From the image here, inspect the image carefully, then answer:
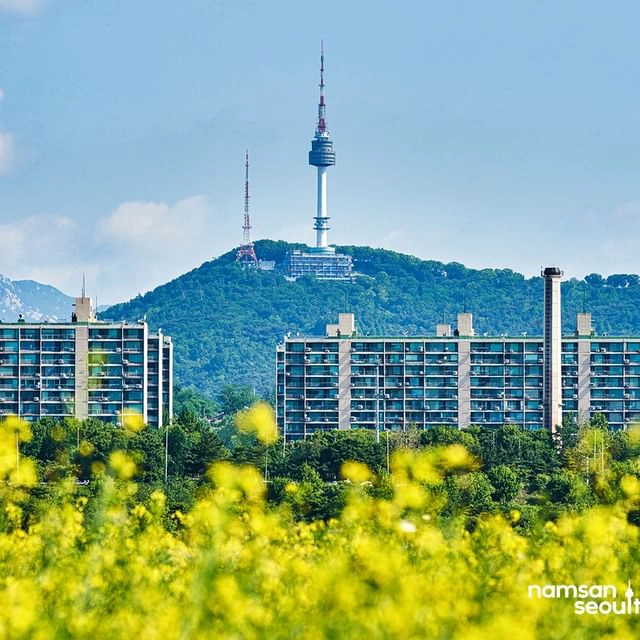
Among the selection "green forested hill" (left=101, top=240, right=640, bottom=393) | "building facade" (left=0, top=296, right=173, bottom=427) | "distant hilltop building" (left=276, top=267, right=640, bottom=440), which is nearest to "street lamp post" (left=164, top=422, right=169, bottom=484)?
"building facade" (left=0, top=296, right=173, bottom=427)

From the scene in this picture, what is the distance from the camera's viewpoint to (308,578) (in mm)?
19500

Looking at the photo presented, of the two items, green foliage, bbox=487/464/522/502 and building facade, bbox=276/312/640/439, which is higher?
building facade, bbox=276/312/640/439

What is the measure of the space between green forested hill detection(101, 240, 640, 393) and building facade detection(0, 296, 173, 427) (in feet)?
262

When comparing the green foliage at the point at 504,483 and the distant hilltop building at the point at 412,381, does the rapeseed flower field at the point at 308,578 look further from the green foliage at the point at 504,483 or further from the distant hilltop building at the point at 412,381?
the distant hilltop building at the point at 412,381

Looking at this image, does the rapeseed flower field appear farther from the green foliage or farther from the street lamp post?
the street lamp post

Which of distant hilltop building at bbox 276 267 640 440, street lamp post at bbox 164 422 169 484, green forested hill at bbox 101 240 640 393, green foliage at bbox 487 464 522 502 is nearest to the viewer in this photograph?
green foliage at bbox 487 464 522 502

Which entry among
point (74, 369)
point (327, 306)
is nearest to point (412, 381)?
point (74, 369)

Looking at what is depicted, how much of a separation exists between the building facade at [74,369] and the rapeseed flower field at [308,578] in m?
59.2

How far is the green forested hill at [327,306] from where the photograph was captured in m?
174

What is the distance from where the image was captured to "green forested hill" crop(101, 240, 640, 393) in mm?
174500

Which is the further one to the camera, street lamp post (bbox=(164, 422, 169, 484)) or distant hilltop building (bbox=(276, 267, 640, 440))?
distant hilltop building (bbox=(276, 267, 640, 440))

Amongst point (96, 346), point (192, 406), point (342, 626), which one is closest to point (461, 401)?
point (96, 346)

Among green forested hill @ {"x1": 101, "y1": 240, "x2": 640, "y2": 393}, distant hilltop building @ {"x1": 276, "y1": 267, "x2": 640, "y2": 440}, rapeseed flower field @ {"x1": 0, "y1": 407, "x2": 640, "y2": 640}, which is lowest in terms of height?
rapeseed flower field @ {"x1": 0, "y1": 407, "x2": 640, "y2": 640}

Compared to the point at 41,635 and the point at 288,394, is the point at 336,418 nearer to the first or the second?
the point at 288,394
